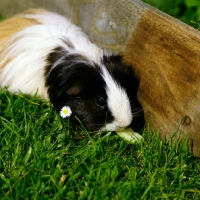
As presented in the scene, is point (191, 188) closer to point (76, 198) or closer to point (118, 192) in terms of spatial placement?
point (118, 192)

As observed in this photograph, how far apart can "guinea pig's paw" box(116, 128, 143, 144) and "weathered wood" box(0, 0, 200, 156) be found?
14cm

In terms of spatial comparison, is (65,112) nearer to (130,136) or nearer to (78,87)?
(78,87)

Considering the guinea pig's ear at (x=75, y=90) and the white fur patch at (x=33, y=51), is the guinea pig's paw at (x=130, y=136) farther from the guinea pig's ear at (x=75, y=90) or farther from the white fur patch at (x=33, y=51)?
the white fur patch at (x=33, y=51)

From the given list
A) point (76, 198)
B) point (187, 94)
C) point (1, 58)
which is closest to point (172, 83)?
point (187, 94)

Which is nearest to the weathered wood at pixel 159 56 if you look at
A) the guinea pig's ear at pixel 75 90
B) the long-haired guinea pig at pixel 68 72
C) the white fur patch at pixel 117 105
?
the long-haired guinea pig at pixel 68 72

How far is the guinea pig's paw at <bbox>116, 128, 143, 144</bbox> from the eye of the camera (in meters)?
2.48

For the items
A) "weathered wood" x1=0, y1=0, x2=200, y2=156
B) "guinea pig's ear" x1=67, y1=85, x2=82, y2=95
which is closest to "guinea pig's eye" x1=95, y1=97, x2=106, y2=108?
"guinea pig's ear" x1=67, y1=85, x2=82, y2=95

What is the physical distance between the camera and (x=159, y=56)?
2490 mm

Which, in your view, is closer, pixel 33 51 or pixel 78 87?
pixel 78 87

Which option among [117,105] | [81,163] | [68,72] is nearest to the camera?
[81,163]

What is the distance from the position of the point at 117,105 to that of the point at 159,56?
0.38 m

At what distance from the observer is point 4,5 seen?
13.0 ft

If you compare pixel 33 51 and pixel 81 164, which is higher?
pixel 33 51

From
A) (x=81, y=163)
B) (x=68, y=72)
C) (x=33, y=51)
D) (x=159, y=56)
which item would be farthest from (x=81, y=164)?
(x=33, y=51)
